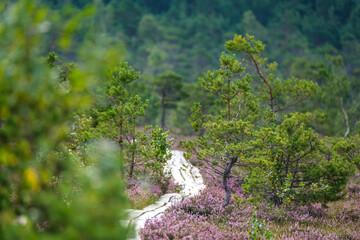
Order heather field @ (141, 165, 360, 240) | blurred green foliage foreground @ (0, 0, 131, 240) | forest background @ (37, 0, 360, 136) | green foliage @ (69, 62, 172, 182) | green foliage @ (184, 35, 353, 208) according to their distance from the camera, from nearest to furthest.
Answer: blurred green foliage foreground @ (0, 0, 131, 240) → heather field @ (141, 165, 360, 240) → green foliage @ (184, 35, 353, 208) → green foliage @ (69, 62, 172, 182) → forest background @ (37, 0, 360, 136)

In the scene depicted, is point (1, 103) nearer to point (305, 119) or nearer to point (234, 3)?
point (305, 119)

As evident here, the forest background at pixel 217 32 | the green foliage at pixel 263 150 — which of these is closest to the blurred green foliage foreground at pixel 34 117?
the green foliage at pixel 263 150

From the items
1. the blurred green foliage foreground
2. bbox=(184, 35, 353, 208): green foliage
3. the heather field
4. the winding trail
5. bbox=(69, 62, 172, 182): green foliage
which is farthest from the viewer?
bbox=(69, 62, 172, 182): green foliage

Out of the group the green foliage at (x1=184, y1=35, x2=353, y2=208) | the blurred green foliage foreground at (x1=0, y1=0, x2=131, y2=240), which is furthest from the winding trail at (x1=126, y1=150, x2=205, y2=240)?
the blurred green foliage foreground at (x1=0, y1=0, x2=131, y2=240)

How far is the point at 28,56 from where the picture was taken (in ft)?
6.31

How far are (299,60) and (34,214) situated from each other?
34973mm

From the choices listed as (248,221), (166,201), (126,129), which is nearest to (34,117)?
(248,221)

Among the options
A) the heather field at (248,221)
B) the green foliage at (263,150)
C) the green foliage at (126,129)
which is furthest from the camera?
the green foliage at (126,129)

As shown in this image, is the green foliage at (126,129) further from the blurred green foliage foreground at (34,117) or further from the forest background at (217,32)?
the forest background at (217,32)

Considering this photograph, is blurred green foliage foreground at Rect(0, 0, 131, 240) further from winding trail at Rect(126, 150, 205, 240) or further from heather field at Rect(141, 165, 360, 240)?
heather field at Rect(141, 165, 360, 240)

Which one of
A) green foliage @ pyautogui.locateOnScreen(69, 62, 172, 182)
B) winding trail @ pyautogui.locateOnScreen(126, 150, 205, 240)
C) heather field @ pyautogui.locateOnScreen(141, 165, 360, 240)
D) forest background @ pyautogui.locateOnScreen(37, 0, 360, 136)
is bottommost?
heather field @ pyautogui.locateOnScreen(141, 165, 360, 240)

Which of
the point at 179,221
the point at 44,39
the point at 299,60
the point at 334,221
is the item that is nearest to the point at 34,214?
the point at 44,39

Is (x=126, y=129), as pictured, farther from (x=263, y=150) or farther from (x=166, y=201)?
(x=263, y=150)

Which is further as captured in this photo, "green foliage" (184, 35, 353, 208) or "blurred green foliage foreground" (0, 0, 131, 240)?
"green foliage" (184, 35, 353, 208)
